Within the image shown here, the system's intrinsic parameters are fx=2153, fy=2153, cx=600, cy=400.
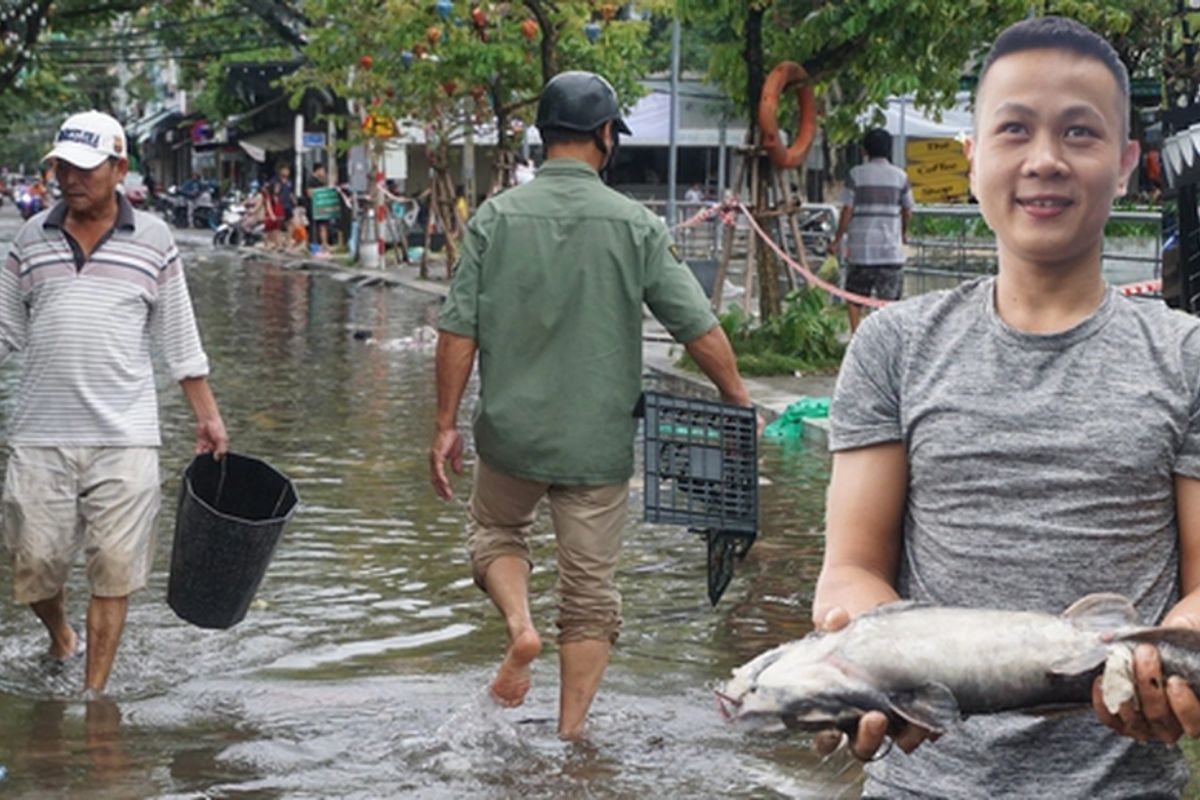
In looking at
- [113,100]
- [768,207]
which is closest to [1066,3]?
[768,207]

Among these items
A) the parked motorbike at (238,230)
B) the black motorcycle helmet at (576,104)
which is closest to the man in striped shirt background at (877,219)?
the black motorcycle helmet at (576,104)

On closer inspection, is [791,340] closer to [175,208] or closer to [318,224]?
[318,224]

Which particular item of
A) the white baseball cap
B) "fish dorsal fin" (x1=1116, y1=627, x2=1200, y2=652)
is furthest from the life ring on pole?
"fish dorsal fin" (x1=1116, y1=627, x2=1200, y2=652)

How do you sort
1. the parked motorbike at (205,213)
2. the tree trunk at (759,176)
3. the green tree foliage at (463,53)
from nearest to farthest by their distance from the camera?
1. the tree trunk at (759,176)
2. the green tree foliage at (463,53)
3. the parked motorbike at (205,213)

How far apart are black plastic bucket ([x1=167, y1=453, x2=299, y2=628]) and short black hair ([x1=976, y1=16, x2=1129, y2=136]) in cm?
455

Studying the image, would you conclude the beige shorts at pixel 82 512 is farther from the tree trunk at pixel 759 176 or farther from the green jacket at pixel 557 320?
the tree trunk at pixel 759 176

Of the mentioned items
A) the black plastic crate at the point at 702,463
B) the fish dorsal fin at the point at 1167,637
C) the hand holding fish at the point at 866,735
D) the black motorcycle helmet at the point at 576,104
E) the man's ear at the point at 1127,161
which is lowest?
the black plastic crate at the point at 702,463

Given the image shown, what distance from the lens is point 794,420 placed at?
559 inches

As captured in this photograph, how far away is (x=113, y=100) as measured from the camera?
10962 centimetres

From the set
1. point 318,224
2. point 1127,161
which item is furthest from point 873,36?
point 318,224

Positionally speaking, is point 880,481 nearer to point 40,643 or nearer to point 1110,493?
point 1110,493

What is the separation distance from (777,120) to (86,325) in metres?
11.0

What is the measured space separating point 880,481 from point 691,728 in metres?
4.16

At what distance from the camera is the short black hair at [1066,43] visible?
2746mm
